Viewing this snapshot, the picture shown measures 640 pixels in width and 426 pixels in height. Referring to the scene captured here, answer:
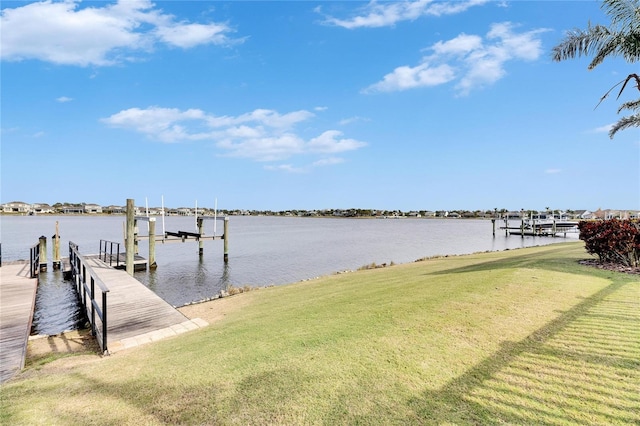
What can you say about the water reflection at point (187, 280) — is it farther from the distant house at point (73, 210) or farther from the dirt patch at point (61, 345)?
the distant house at point (73, 210)

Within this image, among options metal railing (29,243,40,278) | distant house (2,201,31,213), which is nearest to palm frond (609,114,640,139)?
metal railing (29,243,40,278)

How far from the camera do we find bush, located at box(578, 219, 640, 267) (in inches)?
419

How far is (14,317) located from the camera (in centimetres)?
924

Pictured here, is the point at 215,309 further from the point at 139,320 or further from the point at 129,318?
the point at 129,318

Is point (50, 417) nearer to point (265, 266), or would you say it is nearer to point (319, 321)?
point (319, 321)

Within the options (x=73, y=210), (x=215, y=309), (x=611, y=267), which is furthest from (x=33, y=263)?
(x=73, y=210)

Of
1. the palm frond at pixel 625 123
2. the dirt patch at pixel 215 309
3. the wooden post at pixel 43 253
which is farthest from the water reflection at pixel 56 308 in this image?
the palm frond at pixel 625 123

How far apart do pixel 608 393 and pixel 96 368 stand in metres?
6.84

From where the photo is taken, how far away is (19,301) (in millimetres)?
11055

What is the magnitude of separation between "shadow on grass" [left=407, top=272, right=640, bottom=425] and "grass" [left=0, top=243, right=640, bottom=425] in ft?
0.05

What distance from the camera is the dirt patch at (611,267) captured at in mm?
9909

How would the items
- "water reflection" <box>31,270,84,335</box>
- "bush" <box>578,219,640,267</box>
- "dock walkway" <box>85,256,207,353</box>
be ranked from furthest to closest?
"water reflection" <box>31,270,84,335</box>
"bush" <box>578,219,640,267</box>
"dock walkway" <box>85,256,207,353</box>

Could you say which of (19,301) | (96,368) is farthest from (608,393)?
(19,301)

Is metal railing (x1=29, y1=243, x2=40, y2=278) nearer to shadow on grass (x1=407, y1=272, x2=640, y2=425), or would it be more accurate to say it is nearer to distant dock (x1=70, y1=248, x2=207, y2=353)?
distant dock (x1=70, y1=248, x2=207, y2=353)
